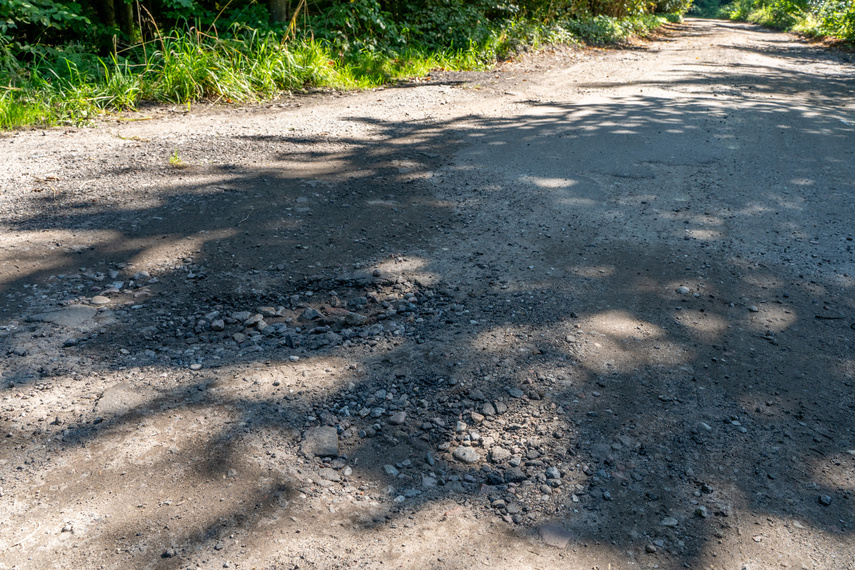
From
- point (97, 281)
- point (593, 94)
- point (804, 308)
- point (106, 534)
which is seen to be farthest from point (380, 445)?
point (593, 94)

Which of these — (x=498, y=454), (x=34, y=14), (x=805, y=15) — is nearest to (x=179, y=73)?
(x=34, y=14)

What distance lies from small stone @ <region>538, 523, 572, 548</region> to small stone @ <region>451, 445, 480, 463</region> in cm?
33

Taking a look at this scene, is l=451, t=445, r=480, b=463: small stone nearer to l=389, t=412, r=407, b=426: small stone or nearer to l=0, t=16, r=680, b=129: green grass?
l=389, t=412, r=407, b=426: small stone

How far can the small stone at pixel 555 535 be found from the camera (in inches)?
68.6

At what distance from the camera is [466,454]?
6.73ft

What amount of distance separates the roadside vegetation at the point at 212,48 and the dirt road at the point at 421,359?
1540 millimetres

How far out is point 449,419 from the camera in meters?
2.20

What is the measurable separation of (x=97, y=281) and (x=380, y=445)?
71.9 inches

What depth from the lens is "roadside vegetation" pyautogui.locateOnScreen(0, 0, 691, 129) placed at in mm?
6559

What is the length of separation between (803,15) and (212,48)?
82.0ft

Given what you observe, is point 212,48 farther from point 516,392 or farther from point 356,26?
point 516,392

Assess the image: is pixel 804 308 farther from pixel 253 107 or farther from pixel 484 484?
pixel 253 107

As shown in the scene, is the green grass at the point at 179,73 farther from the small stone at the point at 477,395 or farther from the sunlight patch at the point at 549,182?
the small stone at the point at 477,395

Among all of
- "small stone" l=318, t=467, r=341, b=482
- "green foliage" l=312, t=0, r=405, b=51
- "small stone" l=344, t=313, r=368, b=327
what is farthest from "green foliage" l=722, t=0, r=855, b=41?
"small stone" l=318, t=467, r=341, b=482
